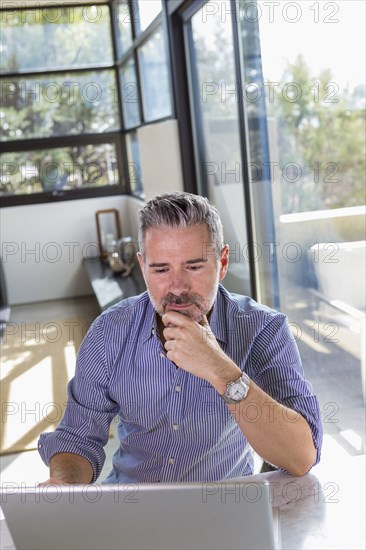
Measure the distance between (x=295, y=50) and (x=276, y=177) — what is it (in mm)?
523

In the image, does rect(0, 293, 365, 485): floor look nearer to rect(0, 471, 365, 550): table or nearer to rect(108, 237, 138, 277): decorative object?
rect(0, 471, 365, 550): table

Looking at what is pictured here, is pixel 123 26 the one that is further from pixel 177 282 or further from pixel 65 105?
pixel 177 282

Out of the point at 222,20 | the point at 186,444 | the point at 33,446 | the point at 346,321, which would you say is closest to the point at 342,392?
the point at 346,321

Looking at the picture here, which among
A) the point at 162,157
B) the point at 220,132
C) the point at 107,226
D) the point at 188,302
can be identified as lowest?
the point at 107,226

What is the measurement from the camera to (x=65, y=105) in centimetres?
716

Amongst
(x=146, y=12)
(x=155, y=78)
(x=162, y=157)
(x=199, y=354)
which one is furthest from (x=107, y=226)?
(x=199, y=354)

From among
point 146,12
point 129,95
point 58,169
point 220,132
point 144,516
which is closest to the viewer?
point 144,516

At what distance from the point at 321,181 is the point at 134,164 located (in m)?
4.48

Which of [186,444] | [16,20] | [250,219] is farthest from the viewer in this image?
[16,20]

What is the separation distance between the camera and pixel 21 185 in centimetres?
721

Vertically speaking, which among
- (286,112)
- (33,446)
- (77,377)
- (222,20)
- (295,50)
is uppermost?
(222,20)

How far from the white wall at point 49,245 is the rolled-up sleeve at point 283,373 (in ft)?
18.5

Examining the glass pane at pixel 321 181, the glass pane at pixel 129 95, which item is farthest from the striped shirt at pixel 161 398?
the glass pane at pixel 129 95

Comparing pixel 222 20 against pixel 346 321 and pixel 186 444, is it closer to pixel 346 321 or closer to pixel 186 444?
pixel 346 321
